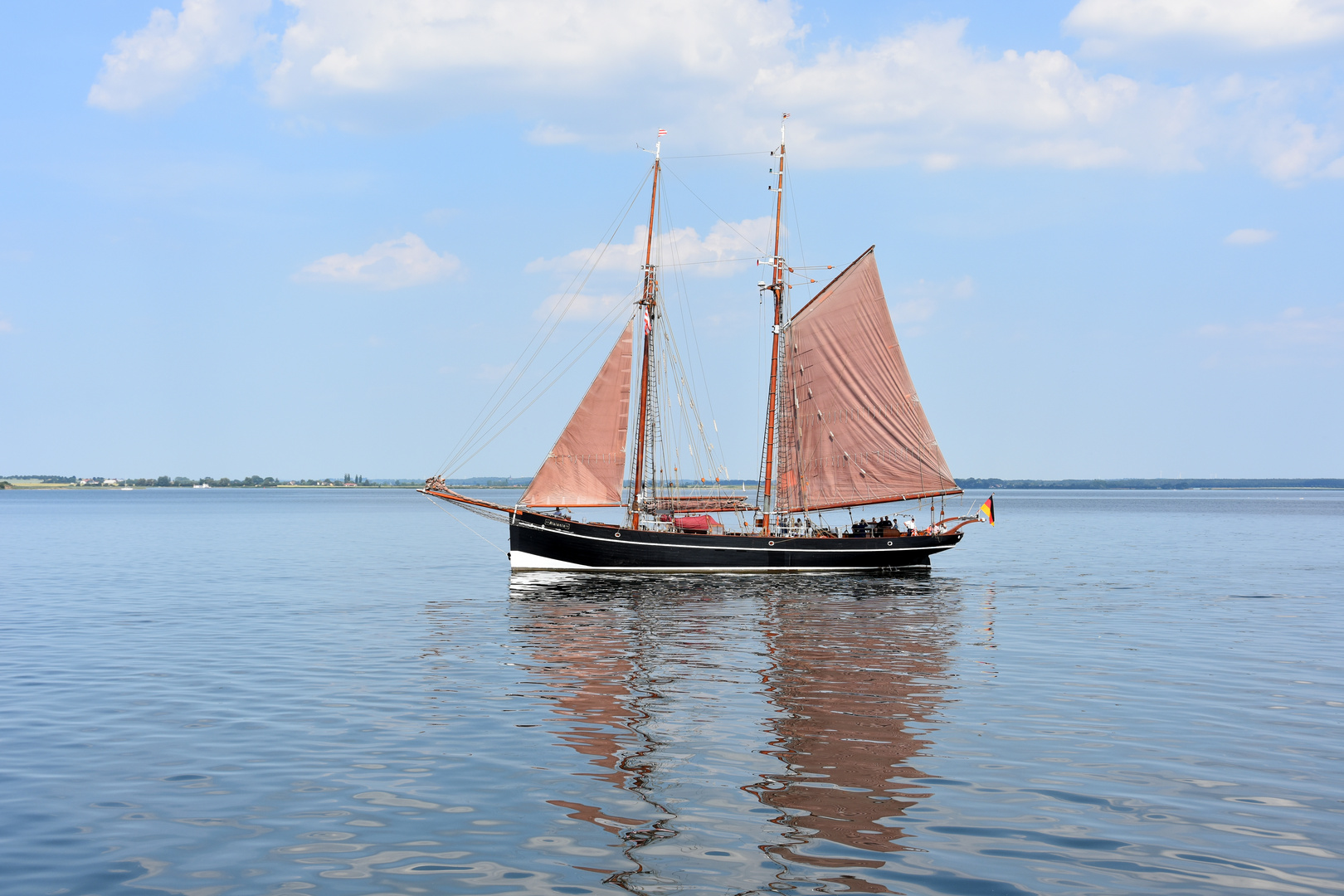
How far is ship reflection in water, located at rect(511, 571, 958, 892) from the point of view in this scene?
459 inches

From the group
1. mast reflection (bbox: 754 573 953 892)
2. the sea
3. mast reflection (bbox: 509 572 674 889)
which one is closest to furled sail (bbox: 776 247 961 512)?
the sea

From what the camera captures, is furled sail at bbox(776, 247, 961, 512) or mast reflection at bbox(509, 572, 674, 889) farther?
furled sail at bbox(776, 247, 961, 512)

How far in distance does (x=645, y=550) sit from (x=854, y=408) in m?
14.2

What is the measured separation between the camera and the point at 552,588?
46125 millimetres

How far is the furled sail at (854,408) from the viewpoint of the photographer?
54844mm

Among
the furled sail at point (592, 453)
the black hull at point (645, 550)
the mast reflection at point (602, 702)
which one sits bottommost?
the mast reflection at point (602, 702)

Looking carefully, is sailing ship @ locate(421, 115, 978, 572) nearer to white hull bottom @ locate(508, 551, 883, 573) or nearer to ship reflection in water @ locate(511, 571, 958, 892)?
white hull bottom @ locate(508, 551, 883, 573)

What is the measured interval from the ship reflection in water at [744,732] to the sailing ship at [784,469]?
14.4m

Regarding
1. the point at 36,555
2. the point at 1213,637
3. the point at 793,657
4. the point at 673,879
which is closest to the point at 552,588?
the point at 793,657

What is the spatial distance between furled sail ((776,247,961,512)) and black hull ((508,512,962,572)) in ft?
13.5

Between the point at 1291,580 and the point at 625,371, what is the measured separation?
35907 millimetres

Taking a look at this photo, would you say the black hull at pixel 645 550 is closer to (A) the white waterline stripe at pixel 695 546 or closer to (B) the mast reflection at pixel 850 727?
(A) the white waterline stripe at pixel 695 546

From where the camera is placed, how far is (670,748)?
646 inches

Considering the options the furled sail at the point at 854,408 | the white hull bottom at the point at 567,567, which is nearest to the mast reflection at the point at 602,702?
the white hull bottom at the point at 567,567
